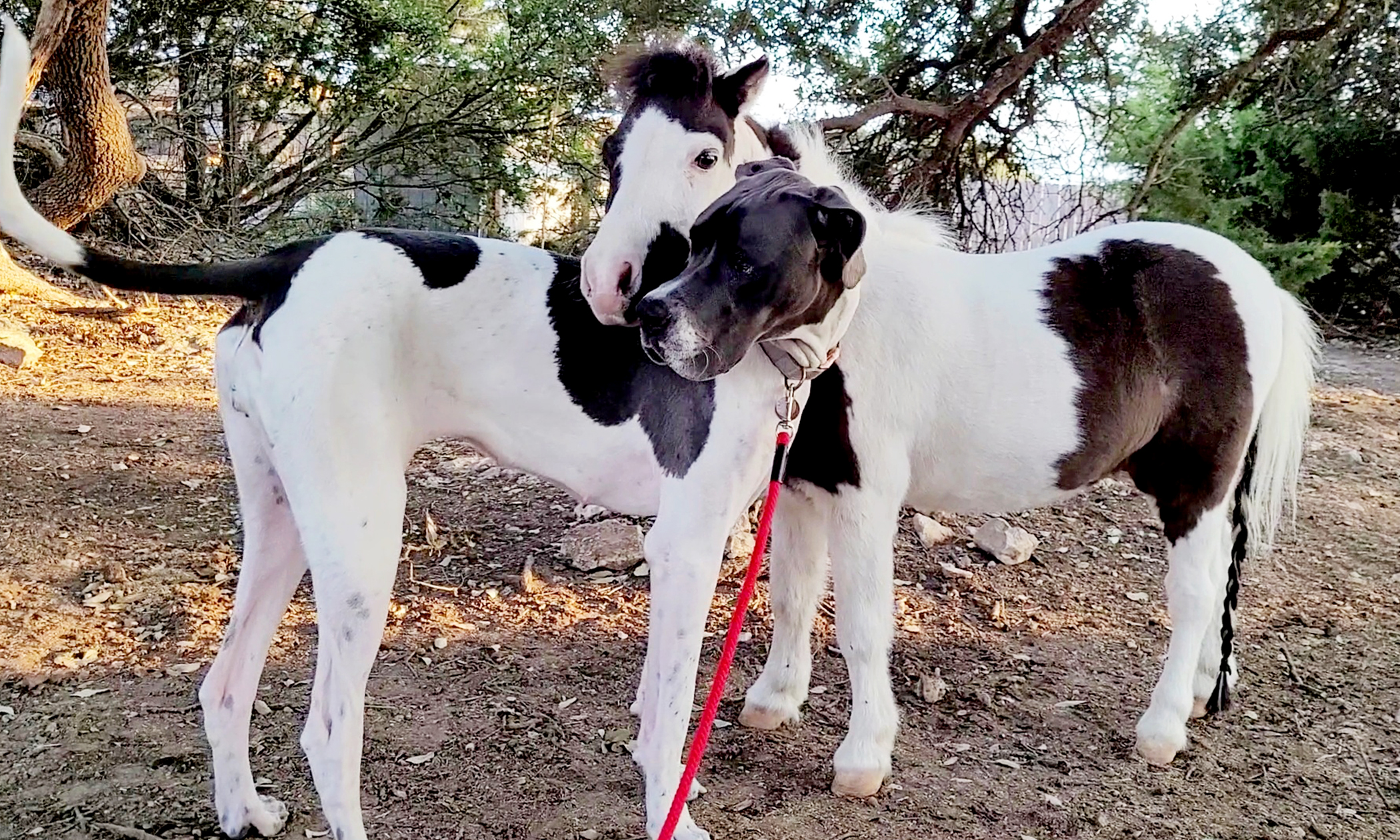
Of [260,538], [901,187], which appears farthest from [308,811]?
[901,187]

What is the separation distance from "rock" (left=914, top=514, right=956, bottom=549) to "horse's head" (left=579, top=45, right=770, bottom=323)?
7.99 feet

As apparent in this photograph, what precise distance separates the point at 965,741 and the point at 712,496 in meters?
1.46

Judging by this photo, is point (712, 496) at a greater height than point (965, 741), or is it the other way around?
point (712, 496)

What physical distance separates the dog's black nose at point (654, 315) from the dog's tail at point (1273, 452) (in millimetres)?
2261

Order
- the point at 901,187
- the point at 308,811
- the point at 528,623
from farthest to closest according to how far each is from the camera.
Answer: the point at 901,187
the point at 528,623
the point at 308,811

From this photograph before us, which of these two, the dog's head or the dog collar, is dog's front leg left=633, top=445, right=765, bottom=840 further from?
the dog's head

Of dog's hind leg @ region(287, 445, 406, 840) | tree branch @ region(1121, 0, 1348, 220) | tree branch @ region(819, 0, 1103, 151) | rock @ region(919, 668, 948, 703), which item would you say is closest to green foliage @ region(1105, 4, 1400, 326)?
tree branch @ region(1121, 0, 1348, 220)

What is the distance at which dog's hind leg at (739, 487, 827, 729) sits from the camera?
313cm

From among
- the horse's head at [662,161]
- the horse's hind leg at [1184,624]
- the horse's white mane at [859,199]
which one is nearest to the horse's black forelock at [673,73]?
the horse's head at [662,161]

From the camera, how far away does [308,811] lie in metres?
2.65

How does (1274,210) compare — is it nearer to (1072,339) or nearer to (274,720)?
(1072,339)

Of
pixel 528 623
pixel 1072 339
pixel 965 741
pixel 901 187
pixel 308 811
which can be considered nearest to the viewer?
pixel 308 811

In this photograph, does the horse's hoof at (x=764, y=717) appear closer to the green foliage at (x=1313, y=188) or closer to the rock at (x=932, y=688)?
the rock at (x=932, y=688)

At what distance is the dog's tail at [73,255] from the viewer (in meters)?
1.99
